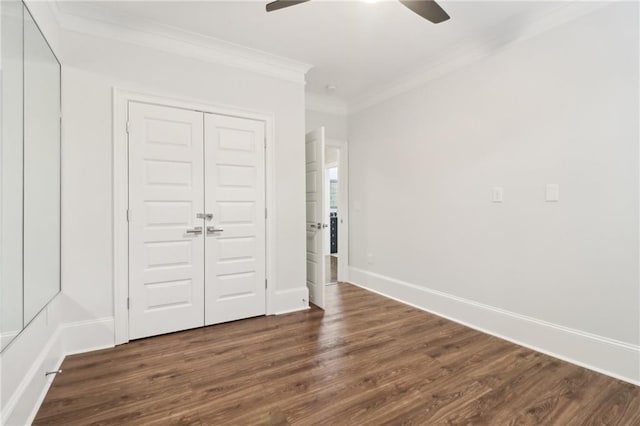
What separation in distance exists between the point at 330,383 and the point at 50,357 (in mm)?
1948

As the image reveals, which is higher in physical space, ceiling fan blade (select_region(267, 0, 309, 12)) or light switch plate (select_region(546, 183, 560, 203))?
ceiling fan blade (select_region(267, 0, 309, 12))

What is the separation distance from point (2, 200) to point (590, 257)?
147 inches

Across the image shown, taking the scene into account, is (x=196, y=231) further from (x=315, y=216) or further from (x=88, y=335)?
(x=315, y=216)

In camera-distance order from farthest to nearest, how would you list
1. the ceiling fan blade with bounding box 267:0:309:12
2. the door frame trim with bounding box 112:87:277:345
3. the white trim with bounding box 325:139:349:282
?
the white trim with bounding box 325:139:349:282
the door frame trim with bounding box 112:87:277:345
the ceiling fan blade with bounding box 267:0:309:12

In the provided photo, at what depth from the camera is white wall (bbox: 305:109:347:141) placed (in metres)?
4.41

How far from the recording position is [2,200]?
59.6 inches

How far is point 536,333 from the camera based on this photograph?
254 centimetres

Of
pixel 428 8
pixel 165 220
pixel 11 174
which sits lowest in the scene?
pixel 165 220

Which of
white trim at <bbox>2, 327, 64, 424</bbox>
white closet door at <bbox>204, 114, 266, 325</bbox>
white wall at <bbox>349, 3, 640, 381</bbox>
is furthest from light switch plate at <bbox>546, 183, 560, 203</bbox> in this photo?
white trim at <bbox>2, 327, 64, 424</bbox>

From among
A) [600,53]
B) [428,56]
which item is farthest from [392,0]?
[600,53]

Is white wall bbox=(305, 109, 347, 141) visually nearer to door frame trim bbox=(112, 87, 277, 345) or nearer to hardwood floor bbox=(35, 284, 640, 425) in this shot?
door frame trim bbox=(112, 87, 277, 345)

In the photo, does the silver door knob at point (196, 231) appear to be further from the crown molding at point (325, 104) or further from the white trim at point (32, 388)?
the crown molding at point (325, 104)

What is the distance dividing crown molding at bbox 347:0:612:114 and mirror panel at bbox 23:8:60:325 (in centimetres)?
338

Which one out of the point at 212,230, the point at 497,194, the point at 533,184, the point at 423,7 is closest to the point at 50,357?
the point at 212,230
